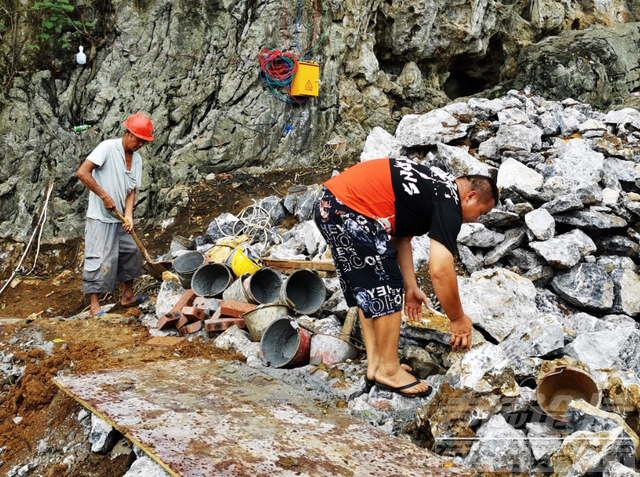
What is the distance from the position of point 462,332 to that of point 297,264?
225cm

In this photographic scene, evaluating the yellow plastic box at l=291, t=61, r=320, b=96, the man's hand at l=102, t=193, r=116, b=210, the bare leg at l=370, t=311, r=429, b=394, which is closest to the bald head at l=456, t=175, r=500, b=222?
the bare leg at l=370, t=311, r=429, b=394

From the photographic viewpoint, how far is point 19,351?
12.9 feet

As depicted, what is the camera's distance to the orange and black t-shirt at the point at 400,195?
2.77 metres

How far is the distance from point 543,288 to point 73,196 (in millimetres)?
6017

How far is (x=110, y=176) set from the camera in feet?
15.1

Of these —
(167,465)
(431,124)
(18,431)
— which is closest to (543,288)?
(431,124)

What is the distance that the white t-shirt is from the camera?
4.53 meters

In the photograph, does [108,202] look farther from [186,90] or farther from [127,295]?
[186,90]

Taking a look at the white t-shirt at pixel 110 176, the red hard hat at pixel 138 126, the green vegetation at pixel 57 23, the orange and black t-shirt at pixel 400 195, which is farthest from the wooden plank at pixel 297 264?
the green vegetation at pixel 57 23

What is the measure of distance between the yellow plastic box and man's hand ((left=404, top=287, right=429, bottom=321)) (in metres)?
5.85

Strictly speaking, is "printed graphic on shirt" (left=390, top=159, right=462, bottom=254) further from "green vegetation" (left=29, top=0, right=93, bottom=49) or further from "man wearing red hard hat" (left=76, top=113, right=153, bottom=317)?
"green vegetation" (left=29, top=0, right=93, bottom=49)

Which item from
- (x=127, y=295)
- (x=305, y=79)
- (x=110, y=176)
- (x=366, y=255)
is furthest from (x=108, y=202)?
(x=305, y=79)

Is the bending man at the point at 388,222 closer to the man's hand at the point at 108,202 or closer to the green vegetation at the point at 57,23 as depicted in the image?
the man's hand at the point at 108,202

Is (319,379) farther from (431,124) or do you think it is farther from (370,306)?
(431,124)
